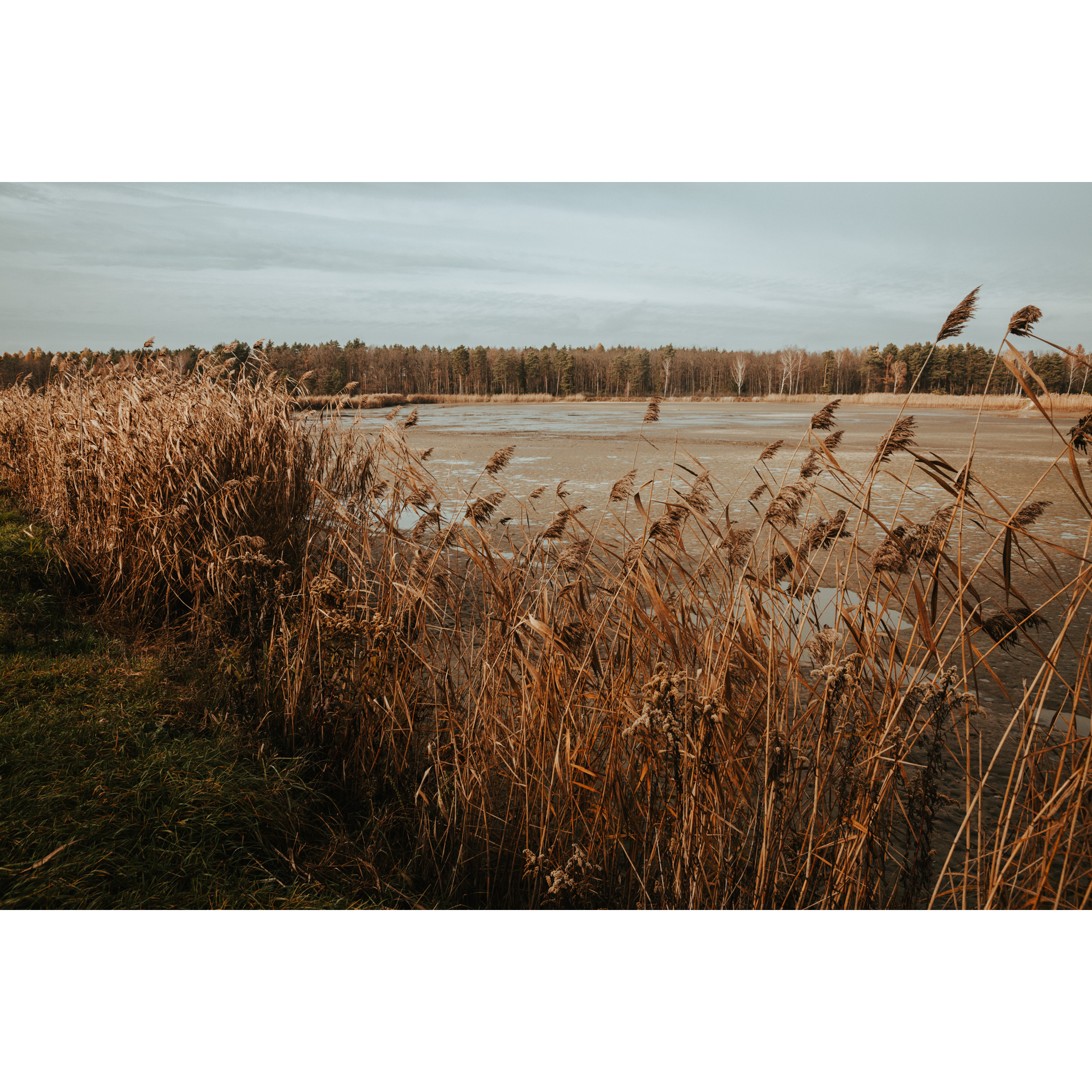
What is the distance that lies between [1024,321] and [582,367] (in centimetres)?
894

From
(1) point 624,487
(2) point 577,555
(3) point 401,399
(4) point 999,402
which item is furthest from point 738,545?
(3) point 401,399

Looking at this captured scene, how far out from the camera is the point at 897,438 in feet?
4.82

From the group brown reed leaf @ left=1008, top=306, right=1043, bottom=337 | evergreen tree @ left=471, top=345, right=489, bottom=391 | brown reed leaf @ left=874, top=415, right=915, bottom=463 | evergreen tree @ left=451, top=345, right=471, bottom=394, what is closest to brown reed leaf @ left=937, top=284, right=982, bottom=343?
brown reed leaf @ left=1008, top=306, right=1043, bottom=337

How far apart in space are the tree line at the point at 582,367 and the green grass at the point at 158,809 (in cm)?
242

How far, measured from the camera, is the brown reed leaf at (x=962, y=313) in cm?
137

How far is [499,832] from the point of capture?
6.42 feet

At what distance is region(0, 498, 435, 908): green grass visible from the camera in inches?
60.0

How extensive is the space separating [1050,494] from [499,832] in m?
7.58

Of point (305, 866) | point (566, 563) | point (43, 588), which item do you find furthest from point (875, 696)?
point (43, 588)

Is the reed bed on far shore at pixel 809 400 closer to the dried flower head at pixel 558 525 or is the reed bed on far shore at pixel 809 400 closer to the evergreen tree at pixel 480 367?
the evergreen tree at pixel 480 367

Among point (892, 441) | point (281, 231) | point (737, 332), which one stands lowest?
point (892, 441)

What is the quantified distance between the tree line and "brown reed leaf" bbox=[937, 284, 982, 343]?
46.6 inches

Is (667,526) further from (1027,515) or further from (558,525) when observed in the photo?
(1027,515)
